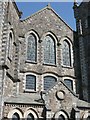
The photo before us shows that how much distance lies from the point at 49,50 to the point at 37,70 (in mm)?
3257

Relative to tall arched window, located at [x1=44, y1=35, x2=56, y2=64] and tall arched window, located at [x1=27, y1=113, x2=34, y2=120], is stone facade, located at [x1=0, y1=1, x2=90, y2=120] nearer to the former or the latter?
tall arched window, located at [x1=27, y1=113, x2=34, y2=120]

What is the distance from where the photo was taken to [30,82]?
27172mm

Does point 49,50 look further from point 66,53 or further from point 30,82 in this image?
point 30,82

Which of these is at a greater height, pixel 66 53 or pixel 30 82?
pixel 66 53

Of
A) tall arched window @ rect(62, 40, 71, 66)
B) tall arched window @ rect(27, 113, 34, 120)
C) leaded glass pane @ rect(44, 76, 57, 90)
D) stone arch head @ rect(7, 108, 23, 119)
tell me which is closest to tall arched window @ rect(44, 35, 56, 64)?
tall arched window @ rect(62, 40, 71, 66)

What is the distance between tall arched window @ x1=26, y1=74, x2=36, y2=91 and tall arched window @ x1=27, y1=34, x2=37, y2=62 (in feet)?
6.94

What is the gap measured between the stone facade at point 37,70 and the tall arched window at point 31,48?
379mm

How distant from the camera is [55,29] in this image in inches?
1212

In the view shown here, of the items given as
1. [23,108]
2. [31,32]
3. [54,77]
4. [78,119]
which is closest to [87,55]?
[54,77]

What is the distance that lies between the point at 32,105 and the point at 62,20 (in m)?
13.6

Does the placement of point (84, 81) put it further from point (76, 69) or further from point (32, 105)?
point (32, 105)

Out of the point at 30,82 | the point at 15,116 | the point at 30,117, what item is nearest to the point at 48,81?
the point at 30,82

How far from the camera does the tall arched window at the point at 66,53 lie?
29.8m

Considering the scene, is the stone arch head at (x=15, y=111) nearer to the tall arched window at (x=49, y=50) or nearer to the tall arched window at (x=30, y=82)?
the tall arched window at (x=30, y=82)
